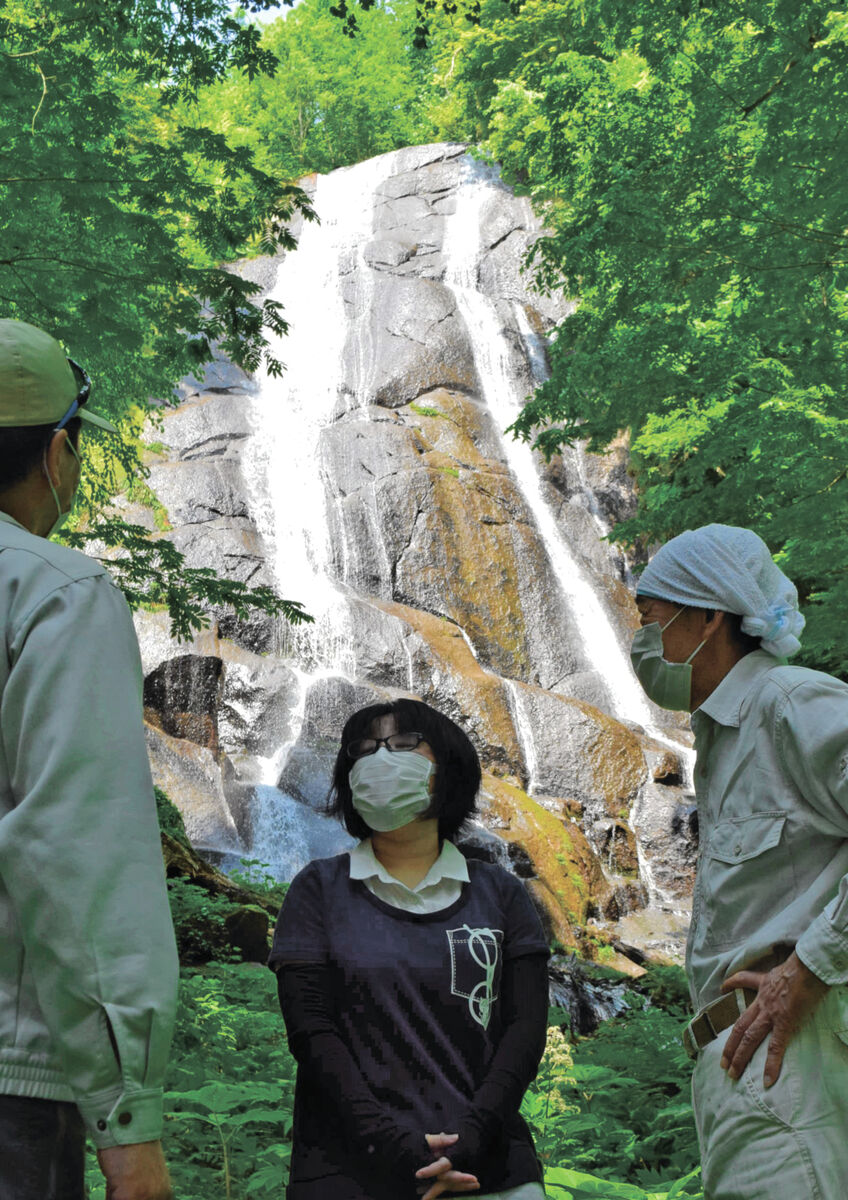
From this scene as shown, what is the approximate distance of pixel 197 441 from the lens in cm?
2134

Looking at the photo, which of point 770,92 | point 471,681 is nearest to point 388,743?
point 770,92

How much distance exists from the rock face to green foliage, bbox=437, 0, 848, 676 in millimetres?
4208

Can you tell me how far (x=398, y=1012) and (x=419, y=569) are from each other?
54.5 ft

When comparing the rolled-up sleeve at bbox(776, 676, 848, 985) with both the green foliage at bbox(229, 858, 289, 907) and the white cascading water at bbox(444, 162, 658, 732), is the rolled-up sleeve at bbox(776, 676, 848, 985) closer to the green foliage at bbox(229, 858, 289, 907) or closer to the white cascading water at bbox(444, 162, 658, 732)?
the green foliage at bbox(229, 858, 289, 907)

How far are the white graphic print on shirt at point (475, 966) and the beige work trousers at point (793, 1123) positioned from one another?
534mm

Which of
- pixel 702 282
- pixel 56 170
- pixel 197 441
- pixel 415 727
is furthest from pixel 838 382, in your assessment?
pixel 197 441

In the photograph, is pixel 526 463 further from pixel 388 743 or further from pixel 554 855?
pixel 388 743

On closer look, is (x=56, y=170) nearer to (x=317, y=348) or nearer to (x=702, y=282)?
(x=702, y=282)

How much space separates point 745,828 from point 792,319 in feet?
21.9

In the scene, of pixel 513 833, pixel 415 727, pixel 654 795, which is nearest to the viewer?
pixel 415 727

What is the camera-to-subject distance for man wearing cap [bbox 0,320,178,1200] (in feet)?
4.60

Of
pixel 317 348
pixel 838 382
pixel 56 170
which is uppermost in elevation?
pixel 317 348

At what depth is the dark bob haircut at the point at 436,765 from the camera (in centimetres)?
272

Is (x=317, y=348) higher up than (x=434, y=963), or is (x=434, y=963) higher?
(x=317, y=348)
